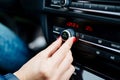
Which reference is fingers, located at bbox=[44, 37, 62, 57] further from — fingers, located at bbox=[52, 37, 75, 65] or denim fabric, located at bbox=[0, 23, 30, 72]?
denim fabric, located at bbox=[0, 23, 30, 72]

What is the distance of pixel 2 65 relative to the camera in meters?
0.75

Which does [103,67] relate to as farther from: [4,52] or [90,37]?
[4,52]

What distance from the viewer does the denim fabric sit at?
742 millimetres

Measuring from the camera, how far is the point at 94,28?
2.08ft

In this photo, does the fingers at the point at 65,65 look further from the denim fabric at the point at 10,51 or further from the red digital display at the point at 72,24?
the denim fabric at the point at 10,51

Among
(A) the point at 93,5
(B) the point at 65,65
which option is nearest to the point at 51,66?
(B) the point at 65,65

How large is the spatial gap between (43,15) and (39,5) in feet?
0.10

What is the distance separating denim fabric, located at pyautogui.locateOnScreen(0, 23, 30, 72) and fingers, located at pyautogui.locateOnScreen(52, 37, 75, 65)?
0.61ft

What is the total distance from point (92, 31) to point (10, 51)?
0.24 metres

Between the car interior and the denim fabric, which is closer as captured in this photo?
the car interior

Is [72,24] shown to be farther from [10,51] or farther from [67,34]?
[10,51]

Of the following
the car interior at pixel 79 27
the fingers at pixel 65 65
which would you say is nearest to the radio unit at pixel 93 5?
the car interior at pixel 79 27

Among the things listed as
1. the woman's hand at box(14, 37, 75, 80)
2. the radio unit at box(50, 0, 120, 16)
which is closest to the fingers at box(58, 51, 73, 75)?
the woman's hand at box(14, 37, 75, 80)

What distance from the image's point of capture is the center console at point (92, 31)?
592mm
